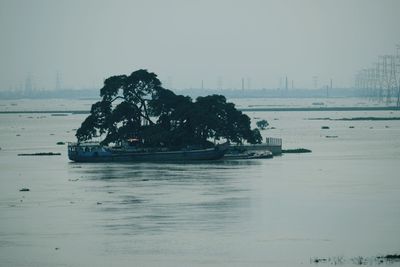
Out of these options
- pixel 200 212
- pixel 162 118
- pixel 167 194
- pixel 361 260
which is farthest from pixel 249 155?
pixel 361 260

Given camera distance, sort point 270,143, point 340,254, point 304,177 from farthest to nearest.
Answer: point 270,143 → point 304,177 → point 340,254

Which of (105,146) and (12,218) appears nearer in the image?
(12,218)

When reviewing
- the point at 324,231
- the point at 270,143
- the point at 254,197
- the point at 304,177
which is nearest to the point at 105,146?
the point at 270,143

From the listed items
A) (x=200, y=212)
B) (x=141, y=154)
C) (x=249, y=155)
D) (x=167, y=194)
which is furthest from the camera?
(x=249, y=155)

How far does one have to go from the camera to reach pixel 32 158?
86750 mm

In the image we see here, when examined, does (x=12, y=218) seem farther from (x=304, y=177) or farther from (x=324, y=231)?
(x=304, y=177)

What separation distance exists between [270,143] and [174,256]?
5300cm

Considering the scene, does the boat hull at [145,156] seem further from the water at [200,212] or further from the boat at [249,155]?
the water at [200,212]

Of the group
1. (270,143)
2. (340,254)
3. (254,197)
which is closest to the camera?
(340,254)

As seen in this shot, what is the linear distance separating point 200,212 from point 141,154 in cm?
3261

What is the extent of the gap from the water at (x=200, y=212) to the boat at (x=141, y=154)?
199 cm

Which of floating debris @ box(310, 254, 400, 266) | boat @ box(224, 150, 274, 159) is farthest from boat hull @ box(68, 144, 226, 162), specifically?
floating debris @ box(310, 254, 400, 266)

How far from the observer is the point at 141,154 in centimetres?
8206

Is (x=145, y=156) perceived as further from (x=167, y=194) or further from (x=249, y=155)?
(x=167, y=194)
